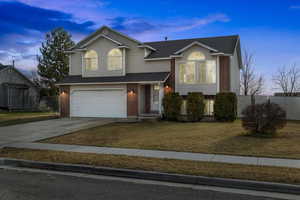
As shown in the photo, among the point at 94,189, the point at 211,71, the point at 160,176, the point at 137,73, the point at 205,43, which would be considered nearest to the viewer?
the point at 94,189

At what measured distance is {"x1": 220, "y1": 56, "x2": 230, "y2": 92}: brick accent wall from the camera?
67.1ft

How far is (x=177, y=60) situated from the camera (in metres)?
21.3

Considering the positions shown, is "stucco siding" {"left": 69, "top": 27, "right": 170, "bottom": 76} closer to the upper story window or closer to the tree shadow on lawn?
the upper story window

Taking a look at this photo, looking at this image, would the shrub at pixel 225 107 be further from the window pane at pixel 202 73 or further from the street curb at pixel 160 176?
the street curb at pixel 160 176

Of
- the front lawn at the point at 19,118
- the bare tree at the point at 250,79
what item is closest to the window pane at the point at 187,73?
the front lawn at the point at 19,118

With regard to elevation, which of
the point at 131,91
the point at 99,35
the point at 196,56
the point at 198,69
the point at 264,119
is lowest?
the point at 264,119

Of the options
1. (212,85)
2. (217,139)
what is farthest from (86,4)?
(217,139)

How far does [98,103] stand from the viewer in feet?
74.4

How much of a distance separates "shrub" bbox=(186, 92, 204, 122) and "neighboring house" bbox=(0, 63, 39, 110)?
81.4 ft

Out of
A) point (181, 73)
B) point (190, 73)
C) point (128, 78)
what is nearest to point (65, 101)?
point (128, 78)

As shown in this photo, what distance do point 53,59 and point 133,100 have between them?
25.3 metres

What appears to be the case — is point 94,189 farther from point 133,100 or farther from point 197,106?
point 133,100

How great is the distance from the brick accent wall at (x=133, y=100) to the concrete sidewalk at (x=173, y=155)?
35.0 ft

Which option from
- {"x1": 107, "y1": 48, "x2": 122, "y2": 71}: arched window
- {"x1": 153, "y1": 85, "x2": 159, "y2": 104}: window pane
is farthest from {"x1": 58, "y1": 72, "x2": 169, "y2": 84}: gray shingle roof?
{"x1": 153, "y1": 85, "x2": 159, "y2": 104}: window pane
